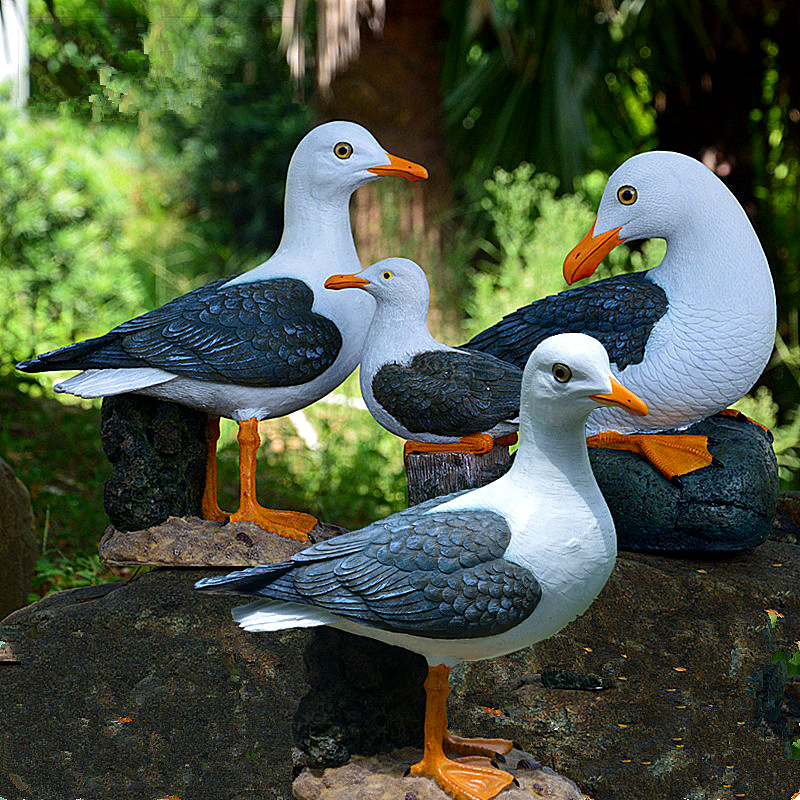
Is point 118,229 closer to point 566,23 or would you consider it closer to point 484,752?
point 566,23

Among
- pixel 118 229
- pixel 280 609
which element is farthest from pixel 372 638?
pixel 118 229

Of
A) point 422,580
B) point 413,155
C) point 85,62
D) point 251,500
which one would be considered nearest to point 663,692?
point 422,580

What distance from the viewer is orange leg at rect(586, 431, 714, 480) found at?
3.69 meters

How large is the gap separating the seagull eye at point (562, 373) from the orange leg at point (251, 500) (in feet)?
4.87

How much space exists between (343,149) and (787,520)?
2.49 metres

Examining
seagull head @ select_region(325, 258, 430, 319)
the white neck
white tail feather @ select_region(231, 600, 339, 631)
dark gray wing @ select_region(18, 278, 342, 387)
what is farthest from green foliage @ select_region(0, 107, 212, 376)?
white tail feather @ select_region(231, 600, 339, 631)

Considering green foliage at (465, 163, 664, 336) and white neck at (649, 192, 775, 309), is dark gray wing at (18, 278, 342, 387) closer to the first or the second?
white neck at (649, 192, 775, 309)

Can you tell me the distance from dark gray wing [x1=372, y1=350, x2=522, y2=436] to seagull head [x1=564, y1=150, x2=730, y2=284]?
56 cm

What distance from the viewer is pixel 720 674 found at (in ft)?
10.5

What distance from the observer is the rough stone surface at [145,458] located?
350cm

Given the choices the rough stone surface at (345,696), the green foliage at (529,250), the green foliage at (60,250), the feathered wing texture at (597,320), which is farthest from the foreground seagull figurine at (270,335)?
the green foliage at (60,250)

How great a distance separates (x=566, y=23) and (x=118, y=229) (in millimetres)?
5408

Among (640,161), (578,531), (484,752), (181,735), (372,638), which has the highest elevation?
(640,161)

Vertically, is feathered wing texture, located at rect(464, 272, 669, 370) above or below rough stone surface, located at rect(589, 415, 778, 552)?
above
